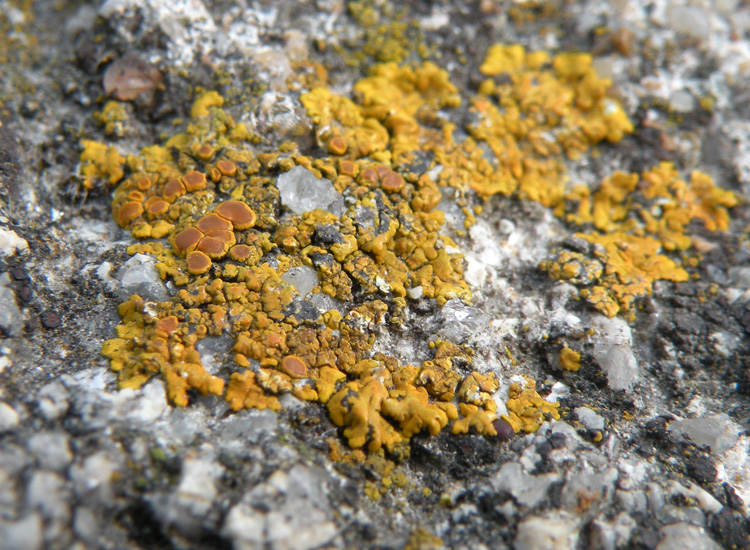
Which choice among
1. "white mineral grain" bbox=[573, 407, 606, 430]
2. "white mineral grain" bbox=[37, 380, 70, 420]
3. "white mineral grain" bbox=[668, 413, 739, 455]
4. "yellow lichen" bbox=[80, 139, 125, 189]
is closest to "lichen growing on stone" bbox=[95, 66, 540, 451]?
"yellow lichen" bbox=[80, 139, 125, 189]

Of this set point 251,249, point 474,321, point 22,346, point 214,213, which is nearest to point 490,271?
point 474,321

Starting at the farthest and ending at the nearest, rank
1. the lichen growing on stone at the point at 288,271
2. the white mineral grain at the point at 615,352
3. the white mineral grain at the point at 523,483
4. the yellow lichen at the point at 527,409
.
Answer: the white mineral grain at the point at 615,352 → the yellow lichen at the point at 527,409 → the lichen growing on stone at the point at 288,271 → the white mineral grain at the point at 523,483

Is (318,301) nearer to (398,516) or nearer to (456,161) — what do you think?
(398,516)

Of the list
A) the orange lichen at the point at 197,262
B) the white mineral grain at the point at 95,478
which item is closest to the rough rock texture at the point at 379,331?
the white mineral grain at the point at 95,478

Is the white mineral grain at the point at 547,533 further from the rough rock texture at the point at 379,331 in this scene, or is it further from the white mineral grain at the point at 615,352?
the white mineral grain at the point at 615,352

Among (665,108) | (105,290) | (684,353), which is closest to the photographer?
(105,290)

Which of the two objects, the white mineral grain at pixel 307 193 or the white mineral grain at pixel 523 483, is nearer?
the white mineral grain at pixel 523 483

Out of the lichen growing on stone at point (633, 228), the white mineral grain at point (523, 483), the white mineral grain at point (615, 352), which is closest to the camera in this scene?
the white mineral grain at point (523, 483)

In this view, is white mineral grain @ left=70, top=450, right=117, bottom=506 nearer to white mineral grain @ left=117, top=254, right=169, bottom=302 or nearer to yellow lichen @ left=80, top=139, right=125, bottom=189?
white mineral grain @ left=117, top=254, right=169, bottom=302
